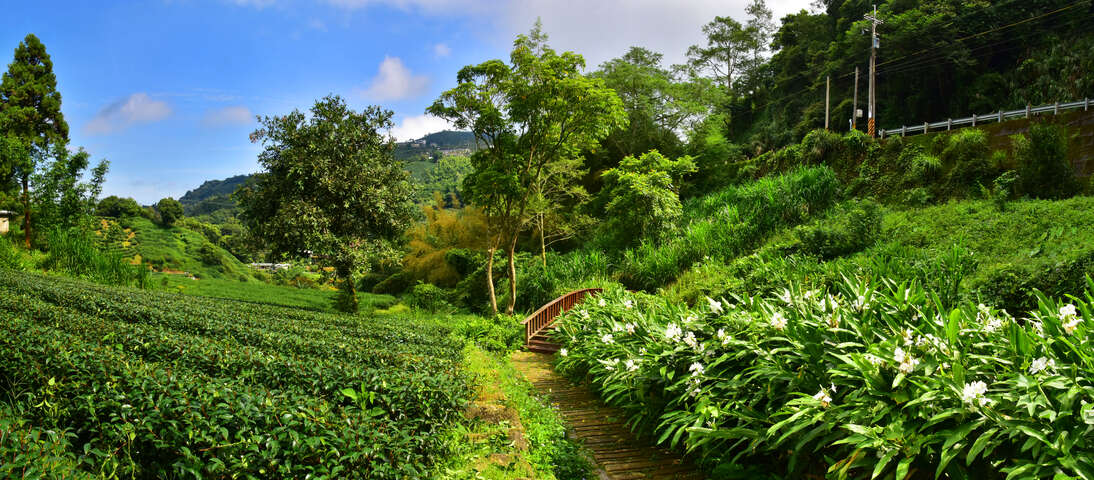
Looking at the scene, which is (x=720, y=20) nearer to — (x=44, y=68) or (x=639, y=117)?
(x=639, y=117)

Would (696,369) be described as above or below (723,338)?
below

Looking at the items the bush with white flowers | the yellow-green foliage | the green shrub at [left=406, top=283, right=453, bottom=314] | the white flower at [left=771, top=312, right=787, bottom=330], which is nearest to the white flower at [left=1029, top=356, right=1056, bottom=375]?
the bush with white flowers

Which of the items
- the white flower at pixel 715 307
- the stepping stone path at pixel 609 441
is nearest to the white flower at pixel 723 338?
the white flower at pixel 715 307

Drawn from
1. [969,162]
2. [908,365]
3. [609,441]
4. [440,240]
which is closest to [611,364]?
[609,441]

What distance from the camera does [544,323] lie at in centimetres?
1103

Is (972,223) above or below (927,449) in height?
above

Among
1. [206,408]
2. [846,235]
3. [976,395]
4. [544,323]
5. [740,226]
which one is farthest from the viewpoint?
[740,226]

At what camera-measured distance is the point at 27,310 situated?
6238mm

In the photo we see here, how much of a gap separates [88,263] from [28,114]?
7.69 meters

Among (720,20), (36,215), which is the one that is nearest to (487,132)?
(36,215)

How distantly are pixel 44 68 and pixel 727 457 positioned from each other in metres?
25.3

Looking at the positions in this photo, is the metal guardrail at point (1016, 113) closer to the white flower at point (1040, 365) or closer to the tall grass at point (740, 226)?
the tall grass at point (740, 226)

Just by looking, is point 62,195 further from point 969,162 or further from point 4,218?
point 969,162

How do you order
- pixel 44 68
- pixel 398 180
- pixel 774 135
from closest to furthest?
pixel 398 180, pixel 44 68, pixel 774 135
